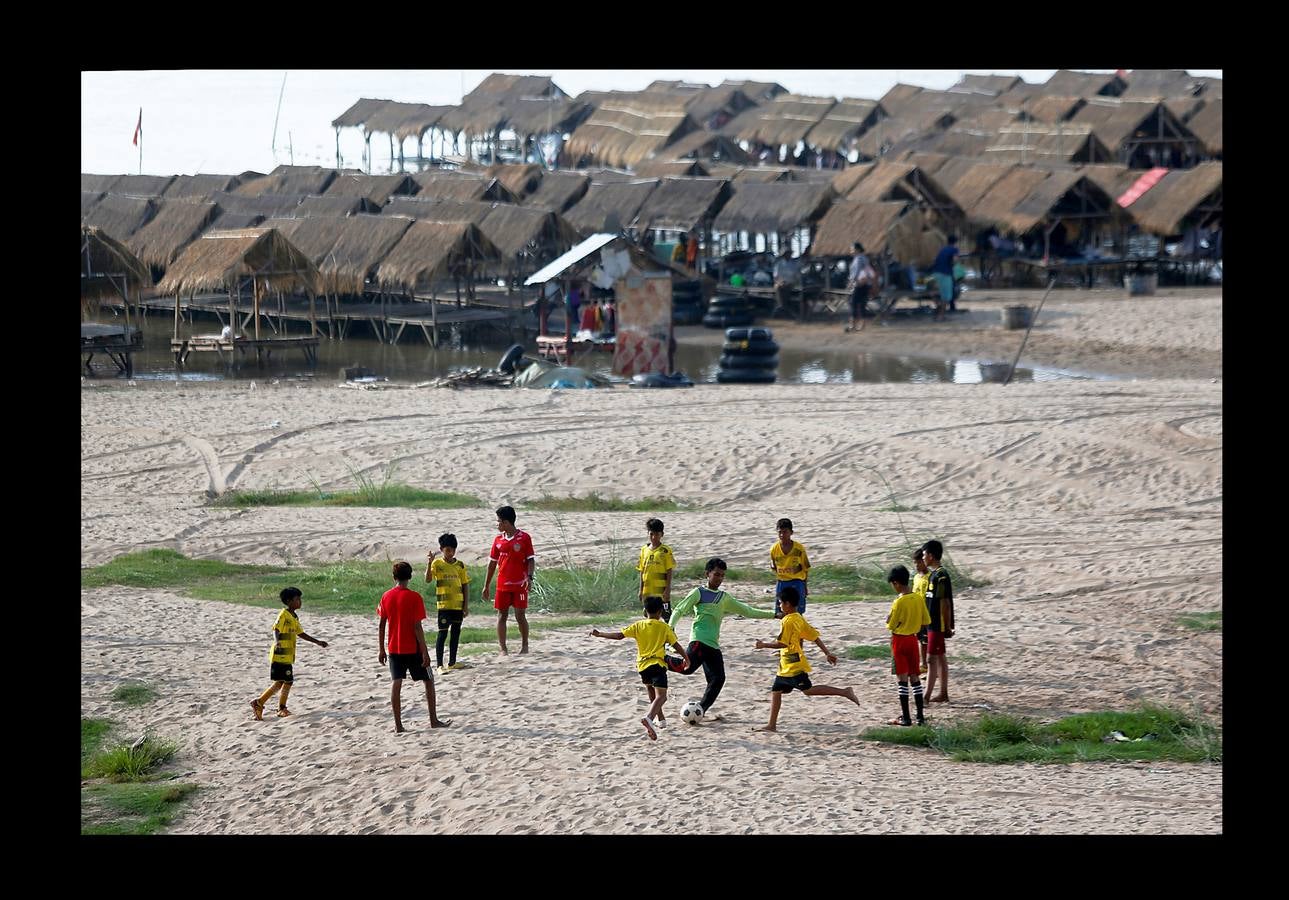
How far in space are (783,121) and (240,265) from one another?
1248 inches

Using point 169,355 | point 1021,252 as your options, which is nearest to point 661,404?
point 169,355

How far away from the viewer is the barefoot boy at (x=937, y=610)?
8.85m

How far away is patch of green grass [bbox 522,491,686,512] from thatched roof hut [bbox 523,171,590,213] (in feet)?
70.7

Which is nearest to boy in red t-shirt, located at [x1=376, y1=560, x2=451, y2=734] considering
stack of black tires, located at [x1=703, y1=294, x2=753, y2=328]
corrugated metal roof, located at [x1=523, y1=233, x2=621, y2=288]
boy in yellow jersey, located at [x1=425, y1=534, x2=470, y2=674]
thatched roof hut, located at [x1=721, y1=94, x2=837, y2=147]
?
boy in yellow jersey, located at [x1=425, y1=534, x2=470, y2=674]

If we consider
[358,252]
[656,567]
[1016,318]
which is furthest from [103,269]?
[656,567]

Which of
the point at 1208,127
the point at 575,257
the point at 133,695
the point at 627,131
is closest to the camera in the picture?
the point at 133,695

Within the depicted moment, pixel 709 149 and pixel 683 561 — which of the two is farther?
pixel 709 149

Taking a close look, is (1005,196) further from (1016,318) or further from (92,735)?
(92,735)

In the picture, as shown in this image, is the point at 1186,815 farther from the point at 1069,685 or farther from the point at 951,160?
the point at 951,160

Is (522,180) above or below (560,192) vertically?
above

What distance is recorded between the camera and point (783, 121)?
2153 inches

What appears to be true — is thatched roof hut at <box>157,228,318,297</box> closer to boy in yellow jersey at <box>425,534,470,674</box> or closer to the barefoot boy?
boy in yellow jersey at <box>425,534,470,674</box>

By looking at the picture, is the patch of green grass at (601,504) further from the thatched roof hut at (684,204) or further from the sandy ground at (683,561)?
the thatched roof hut at (684,204)
